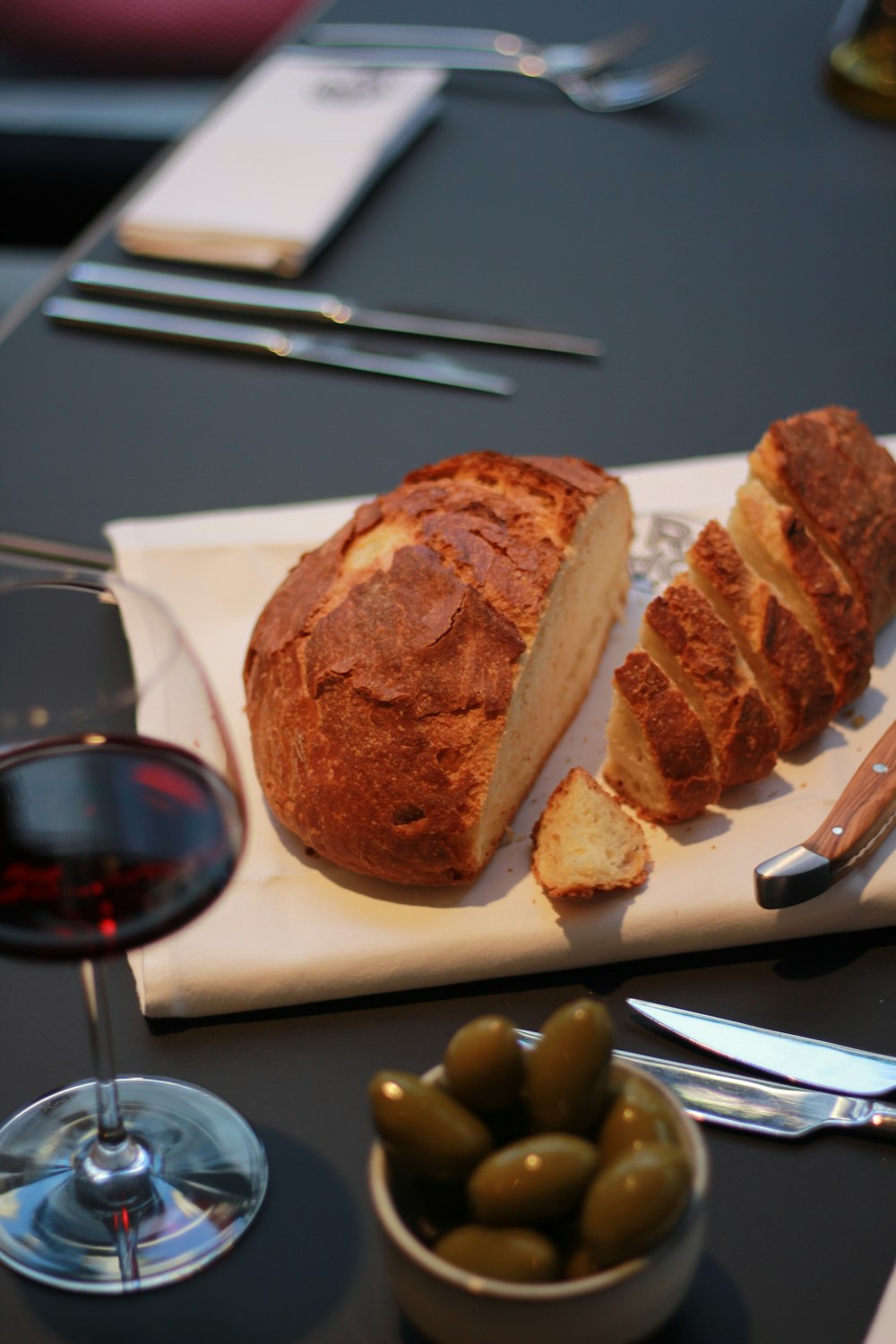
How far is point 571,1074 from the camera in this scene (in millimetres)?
867

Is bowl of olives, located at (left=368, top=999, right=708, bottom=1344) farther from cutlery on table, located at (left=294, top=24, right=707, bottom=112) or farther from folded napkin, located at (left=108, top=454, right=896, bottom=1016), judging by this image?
cutlery on table, located at (left=294, top=24, right=707, bottom=112)

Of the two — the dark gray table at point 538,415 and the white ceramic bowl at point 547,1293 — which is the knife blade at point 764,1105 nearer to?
the dark gray table at point 538,415

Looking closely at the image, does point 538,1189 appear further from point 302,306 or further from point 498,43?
point 498,43

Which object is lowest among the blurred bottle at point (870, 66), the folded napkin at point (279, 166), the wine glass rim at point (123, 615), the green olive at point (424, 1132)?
the folded napkin at point (279, 166)

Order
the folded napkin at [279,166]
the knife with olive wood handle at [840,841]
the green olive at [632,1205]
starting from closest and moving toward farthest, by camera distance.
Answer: the green olive at [632,1205] < the knife with olive wood handle at [840,841] < the folded napkin at [279,166]

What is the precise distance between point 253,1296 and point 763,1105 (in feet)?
1.42

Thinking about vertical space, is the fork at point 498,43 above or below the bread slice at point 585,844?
above

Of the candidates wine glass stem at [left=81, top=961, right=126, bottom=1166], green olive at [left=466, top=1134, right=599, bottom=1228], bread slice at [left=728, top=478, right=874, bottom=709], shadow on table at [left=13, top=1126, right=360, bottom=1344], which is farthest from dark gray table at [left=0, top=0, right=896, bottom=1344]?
bread slice at [left=728, top=478, right=874, bottom=709]

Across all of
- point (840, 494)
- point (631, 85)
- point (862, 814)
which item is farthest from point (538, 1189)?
point (631, 85)

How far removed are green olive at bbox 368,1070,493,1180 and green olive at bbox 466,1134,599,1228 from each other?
0.07 feet

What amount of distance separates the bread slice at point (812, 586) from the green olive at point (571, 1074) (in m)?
0.74

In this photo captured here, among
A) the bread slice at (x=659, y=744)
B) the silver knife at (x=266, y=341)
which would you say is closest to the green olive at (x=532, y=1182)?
the bread slice at (x=659, y=744)

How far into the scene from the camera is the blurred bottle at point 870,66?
9.14 ft

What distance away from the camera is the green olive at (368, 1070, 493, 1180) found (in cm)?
85
